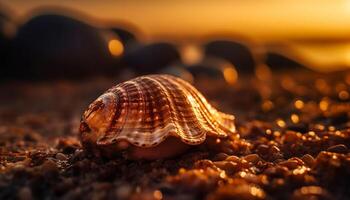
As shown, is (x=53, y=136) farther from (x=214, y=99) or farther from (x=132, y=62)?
(x=132, y=62)

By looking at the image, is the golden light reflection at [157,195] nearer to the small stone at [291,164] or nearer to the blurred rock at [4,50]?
the small stone at [291,164]

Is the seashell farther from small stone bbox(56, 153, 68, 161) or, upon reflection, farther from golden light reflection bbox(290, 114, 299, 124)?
golden light reflection bbox(290, 114, 299, 124)

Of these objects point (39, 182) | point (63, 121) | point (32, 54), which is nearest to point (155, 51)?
point (32, 54)

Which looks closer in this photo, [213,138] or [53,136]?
[213,138]

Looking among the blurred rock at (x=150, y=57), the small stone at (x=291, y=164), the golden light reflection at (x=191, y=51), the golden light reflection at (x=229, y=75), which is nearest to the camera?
the small stone at (x=291, y=164)

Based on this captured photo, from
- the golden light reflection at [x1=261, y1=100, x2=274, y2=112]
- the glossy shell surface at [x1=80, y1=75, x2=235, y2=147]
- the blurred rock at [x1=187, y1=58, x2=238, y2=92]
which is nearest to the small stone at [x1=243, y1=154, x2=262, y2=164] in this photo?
the glossy shell surface at [x1=80, y1=75, x2=235, y2=147]

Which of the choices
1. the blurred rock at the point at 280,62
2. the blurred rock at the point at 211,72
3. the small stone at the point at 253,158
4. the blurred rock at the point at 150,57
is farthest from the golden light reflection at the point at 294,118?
the blurred rock at the point at 280,62
